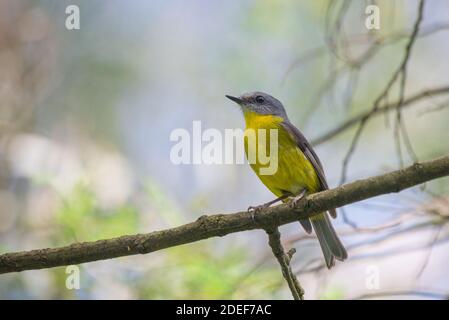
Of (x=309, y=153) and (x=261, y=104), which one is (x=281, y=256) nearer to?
(x=309, y=153)

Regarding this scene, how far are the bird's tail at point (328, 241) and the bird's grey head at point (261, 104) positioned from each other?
2.16 ft

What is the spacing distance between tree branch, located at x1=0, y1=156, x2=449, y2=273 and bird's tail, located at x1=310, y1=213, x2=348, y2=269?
1004mm

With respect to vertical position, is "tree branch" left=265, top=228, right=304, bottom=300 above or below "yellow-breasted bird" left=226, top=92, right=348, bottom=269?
below

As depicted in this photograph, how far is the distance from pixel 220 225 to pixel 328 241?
1.14 meters

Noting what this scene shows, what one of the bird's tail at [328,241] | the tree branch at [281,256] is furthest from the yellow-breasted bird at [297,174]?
the tree branch at [281,256]

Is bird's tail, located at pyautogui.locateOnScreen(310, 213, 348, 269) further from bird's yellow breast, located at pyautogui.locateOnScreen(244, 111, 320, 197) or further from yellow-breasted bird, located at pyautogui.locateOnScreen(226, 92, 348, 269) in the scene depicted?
bird's yellow breast, located at pyautogui.locateOnScreen(244, 111, 320, 197)

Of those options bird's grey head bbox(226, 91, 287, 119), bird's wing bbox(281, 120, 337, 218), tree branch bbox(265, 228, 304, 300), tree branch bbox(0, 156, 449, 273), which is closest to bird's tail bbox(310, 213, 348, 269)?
bird's wing bbox(281, 120, 337, 218)

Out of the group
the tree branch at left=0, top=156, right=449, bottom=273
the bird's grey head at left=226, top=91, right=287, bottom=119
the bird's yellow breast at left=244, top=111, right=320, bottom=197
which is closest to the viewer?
the tree branch at left=0, top=156, right=449, bottom=273

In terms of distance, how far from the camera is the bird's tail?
3.66 meters

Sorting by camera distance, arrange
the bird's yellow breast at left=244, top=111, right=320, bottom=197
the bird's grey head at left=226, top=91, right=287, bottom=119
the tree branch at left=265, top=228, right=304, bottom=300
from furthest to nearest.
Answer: the bird's grey head at left=226, top=91, right=287, bottom=119 < the bird's yellow breast at left=244, top=111, right=320, bottom=197 < the tree branch at left=265, top=228, right=304, bottom=300
